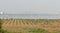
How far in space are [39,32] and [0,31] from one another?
5.10 m

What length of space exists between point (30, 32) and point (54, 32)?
3.59 m

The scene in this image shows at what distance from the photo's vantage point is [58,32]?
23.8 meters

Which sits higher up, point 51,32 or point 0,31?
point 0,31

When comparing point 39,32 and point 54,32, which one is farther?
point 54,32

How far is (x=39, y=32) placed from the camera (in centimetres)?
2175

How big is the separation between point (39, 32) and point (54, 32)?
2.76 m

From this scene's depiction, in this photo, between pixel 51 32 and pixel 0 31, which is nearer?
pixel 0 31

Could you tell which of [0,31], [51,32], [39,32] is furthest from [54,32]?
[0,31]

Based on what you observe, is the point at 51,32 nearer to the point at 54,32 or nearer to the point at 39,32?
the point at 54,32

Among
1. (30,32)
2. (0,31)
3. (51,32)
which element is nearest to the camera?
(0,31)

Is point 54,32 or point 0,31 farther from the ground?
point 0,31

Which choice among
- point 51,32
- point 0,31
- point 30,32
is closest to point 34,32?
point 30,32

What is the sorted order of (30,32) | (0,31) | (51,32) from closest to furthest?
(0,31), (30,32), (51,32)

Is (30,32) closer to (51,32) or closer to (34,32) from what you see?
(34,32)
